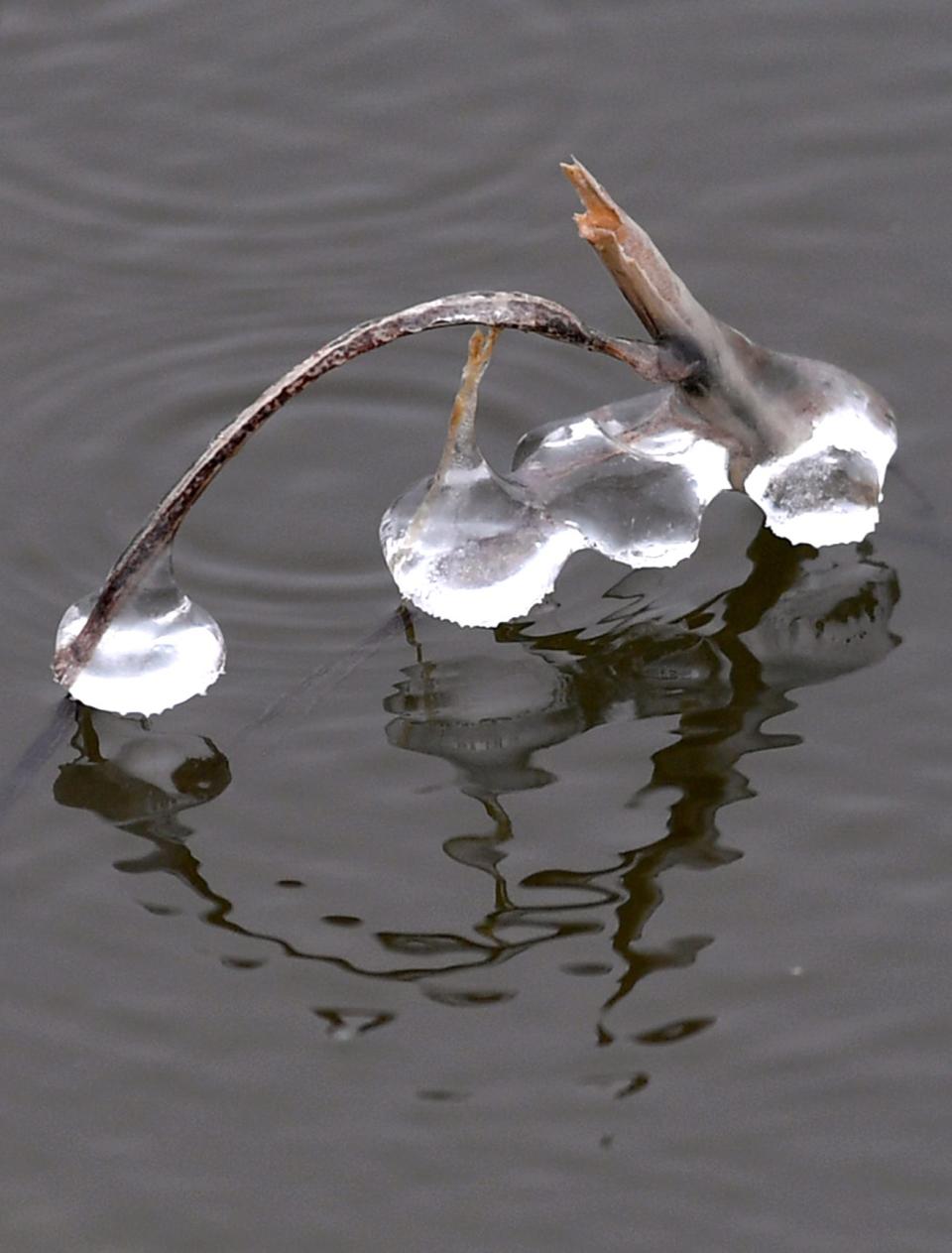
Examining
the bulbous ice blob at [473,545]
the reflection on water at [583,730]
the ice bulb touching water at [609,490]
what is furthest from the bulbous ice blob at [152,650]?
the bulbous ice blob at [473,545]

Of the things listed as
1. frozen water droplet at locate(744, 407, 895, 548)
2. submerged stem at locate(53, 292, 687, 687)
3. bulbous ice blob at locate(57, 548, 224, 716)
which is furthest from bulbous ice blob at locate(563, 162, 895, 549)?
bulbous ice blob at locate(57, 548, 224, 716)

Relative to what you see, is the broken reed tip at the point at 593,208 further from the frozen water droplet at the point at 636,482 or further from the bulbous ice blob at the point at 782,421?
the frozen water droplet at the point at 636,482

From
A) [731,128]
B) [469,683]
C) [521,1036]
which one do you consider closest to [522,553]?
[469,683]

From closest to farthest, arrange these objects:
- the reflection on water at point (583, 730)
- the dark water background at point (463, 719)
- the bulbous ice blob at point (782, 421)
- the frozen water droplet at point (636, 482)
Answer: the dark water background at point (463, 719)
the reflection on water at point (583, 730)
the bulbous ice blob at point (782, 421)
the frozen water droplet at point (636, 482)

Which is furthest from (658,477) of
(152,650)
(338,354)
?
(152,650)

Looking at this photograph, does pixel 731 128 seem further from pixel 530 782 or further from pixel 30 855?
pixel 30 855

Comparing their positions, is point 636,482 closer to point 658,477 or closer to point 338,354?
point 658,477

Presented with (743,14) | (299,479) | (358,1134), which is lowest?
(358,1134)
